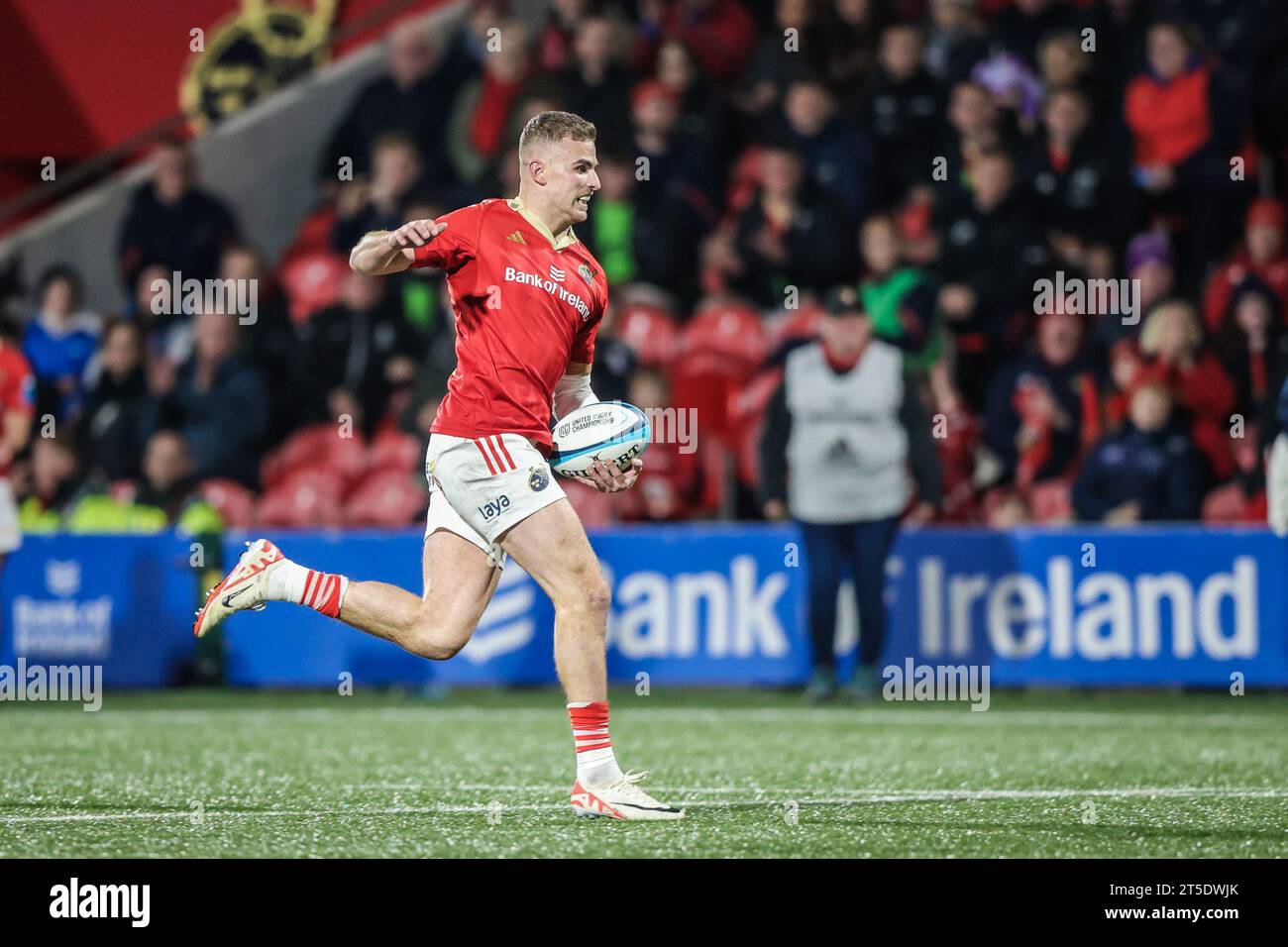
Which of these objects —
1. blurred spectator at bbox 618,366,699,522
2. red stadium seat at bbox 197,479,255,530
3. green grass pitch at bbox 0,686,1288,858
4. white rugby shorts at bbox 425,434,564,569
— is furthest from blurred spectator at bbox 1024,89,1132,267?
white rugby shorts at bbox 425,434,564,569

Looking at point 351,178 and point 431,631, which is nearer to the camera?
point 431,631

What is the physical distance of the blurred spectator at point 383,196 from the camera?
47.8 ft

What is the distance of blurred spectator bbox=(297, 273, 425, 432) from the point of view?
14.3 m

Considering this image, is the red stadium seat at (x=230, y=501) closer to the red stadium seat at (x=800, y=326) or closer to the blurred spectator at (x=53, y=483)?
the blurred spectator at (x=53, y=483)

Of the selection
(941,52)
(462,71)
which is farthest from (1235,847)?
(462,71)

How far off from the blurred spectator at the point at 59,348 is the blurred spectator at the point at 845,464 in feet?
18.1

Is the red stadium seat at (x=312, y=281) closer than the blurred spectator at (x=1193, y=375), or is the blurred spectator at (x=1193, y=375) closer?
the blurred spectator at (x=1193, y=375)

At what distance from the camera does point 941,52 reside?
588 inches

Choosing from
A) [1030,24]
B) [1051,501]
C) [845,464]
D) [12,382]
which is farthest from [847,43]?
[12,382]

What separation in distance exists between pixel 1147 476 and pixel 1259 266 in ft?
5.62

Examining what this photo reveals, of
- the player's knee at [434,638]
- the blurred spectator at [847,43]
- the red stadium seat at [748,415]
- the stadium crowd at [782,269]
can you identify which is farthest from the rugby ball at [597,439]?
the blurred spectator at [847,43]

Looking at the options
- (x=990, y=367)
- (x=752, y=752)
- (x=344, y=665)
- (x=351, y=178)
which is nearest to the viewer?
(x=752, y=752)
